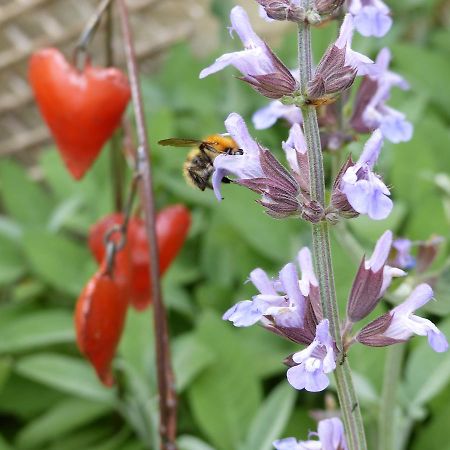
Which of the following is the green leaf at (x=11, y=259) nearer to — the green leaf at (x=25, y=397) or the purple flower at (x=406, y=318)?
the green leaf at (x=25, y=397)

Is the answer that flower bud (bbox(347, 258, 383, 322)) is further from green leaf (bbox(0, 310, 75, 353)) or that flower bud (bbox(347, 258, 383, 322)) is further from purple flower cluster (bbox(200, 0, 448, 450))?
green leaf (bbox(0, 310, 75, 353))

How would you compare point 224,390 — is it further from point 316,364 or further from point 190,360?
point 316,364

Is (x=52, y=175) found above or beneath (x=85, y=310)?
beneath

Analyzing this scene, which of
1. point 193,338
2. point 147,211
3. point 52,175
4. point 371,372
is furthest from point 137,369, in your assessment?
point 52,175

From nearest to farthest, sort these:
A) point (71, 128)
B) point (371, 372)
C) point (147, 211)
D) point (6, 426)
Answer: point (147, 211), point (71, 128), point (371, 372), point (6, 426)

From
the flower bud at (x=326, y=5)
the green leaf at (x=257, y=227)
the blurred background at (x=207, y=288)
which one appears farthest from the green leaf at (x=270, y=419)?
the flower bud at (x=326, y=5)

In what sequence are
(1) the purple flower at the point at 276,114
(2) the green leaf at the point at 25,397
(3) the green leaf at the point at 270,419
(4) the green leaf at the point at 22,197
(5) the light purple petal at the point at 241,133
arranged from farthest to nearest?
(4) the green leaf at the point at 22,197 < (2) the green leaf at the point at 25,397 < (3) the green leaf at the point at 270,419 < (1) the purple flower at the point at 276,114 < (5) the light purple petal at the point at 241,133

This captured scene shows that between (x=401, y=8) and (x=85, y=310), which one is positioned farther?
(x=401, y=8)

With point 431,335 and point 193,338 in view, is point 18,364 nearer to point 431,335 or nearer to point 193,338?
point 193,338
